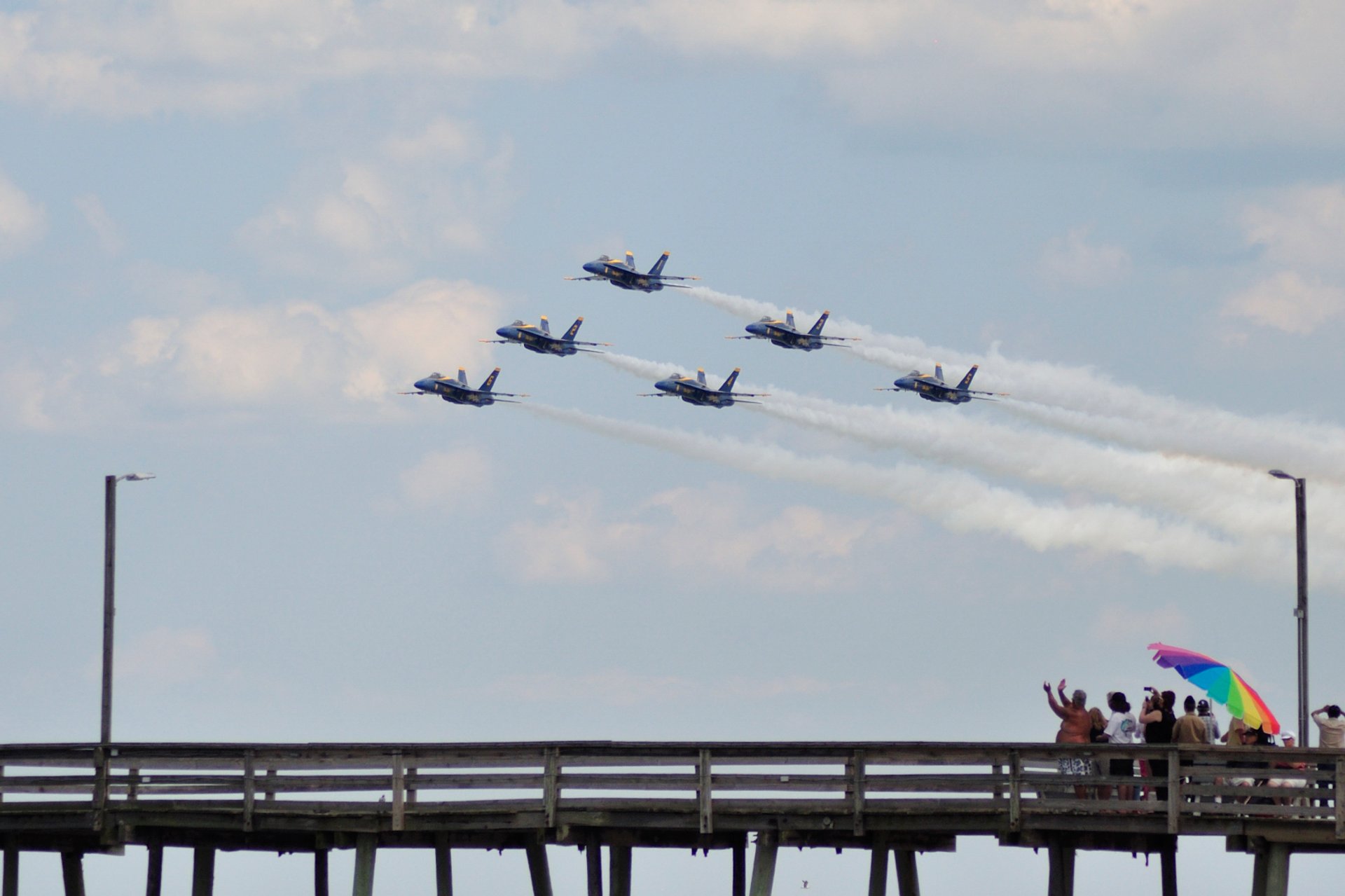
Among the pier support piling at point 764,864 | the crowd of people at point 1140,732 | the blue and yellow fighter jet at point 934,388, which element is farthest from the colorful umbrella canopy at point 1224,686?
the blue and yellow fighter jet at point 934,388

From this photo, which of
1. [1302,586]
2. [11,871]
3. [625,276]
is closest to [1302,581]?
[1302,586]

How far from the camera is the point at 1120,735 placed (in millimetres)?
24891

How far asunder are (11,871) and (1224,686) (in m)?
14.1

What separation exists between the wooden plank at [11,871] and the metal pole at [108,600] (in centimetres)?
688

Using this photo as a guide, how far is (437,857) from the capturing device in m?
27.4

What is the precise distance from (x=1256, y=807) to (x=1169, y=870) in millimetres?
4120

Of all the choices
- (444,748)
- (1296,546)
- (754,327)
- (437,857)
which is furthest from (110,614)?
(754,327)

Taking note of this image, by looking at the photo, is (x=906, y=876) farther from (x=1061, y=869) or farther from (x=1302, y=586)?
(x=1302, y=586)

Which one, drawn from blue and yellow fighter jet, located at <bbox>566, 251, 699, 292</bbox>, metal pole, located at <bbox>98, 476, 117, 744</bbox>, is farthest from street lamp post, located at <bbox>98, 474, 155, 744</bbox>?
blue and yellow fighter jet, located at <bbox>566, 251, 699, 292</bbox>

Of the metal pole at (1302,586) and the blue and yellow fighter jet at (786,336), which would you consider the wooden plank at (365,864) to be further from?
the blue and yellow fighter jet at (786,336)

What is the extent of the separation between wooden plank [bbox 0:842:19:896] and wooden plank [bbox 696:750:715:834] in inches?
337

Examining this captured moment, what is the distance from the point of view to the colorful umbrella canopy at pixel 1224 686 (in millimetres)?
26281

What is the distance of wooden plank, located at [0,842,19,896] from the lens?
27.5 m

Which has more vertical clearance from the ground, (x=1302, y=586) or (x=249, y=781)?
(x=1302, y=586)
